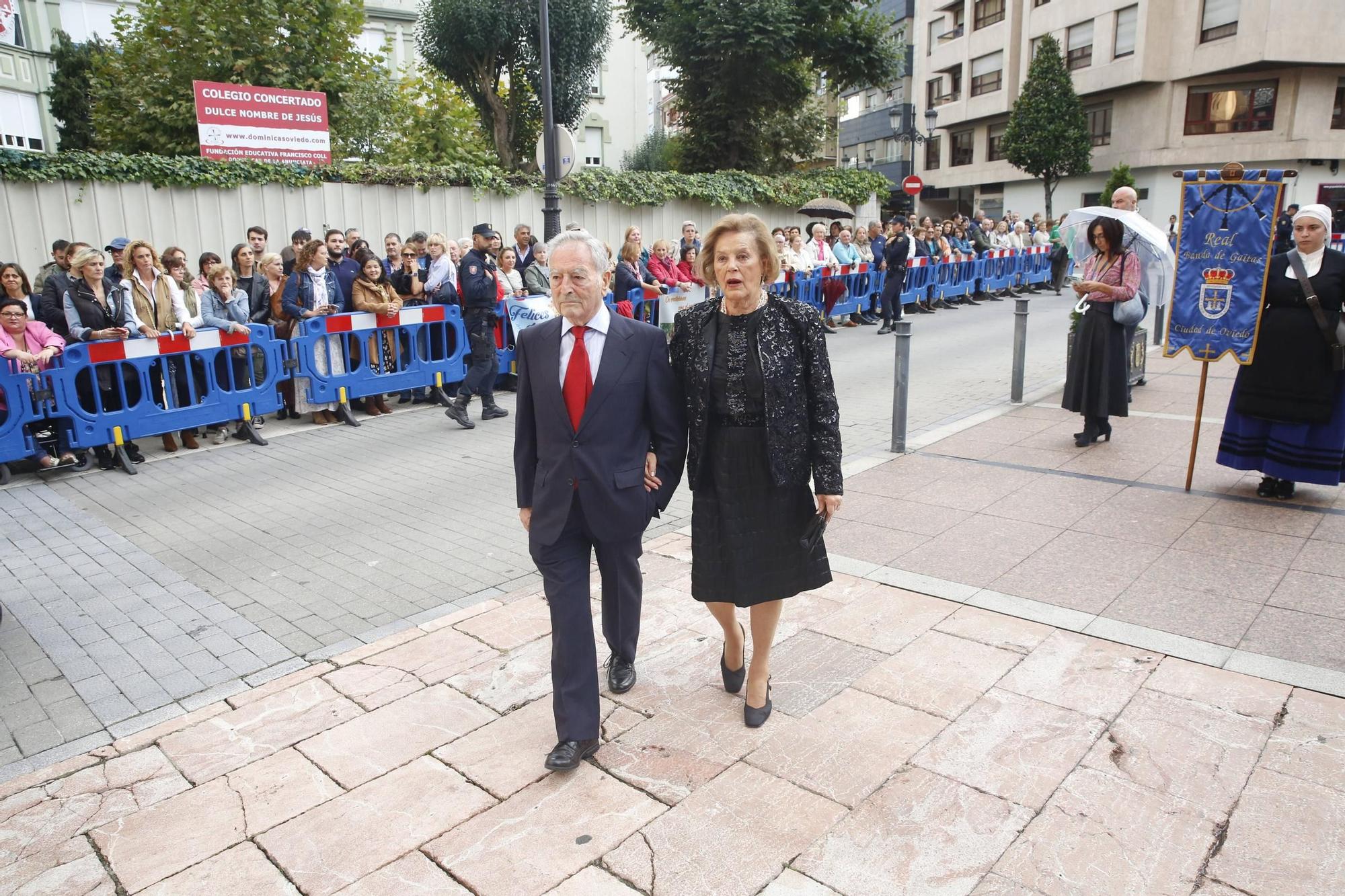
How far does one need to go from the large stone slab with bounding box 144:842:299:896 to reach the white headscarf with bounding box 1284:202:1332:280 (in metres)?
6.48

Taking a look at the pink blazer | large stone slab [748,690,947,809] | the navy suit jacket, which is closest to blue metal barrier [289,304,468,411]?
the pink blazer

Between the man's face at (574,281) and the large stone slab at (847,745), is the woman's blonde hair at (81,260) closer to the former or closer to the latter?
the man's face at (574,281)

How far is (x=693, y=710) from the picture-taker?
12.5ft

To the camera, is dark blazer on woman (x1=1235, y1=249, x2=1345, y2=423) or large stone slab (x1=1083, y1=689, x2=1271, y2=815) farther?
dark blazer on woman (x1=1235, y1=249, x2=1345, y2=423)

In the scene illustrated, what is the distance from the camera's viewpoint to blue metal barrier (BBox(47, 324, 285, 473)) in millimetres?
7949

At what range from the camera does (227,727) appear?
3.78 metres

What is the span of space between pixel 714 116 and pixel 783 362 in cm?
2365

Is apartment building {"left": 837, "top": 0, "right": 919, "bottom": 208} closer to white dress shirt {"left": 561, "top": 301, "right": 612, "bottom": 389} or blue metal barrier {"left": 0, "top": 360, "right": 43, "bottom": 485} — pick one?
blue metal barrier {"left": 0, "top": 360, "right": 43, "bottom": 485}

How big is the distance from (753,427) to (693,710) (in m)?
1.24

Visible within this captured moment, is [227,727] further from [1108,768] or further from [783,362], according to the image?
[1108,768]

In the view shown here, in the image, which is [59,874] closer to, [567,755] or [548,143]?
[567,755]

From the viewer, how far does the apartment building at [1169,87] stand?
104ft

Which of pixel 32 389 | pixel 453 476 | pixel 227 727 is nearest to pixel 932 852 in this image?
pixel 227 727

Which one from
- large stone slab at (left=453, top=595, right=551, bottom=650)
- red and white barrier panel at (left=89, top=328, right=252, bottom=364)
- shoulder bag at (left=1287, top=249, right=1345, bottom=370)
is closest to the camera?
large stone slab at (left=453, top=595, right=551, bottom=650)
